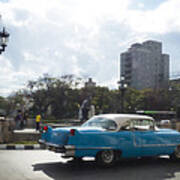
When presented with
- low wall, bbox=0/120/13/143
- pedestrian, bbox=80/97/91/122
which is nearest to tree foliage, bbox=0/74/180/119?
pedestrian, bbox=80/97/91/122

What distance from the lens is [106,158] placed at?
324 inches

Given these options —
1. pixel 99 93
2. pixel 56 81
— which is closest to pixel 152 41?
pixel 99 93

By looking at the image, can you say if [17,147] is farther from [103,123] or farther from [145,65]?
[145,65]

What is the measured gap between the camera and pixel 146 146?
874 cm

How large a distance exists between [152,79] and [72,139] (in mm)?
88841

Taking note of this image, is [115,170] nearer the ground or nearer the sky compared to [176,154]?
nearer the ground

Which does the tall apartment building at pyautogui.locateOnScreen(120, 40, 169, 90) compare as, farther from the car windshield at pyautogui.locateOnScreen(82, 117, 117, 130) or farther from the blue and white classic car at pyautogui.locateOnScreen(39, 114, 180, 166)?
the car windshield at pyautogui.locateOnScreen(82, 117, 117, 130)

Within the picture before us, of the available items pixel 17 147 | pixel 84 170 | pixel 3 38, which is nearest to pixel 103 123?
pixel 84 170

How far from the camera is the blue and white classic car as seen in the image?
306 inches

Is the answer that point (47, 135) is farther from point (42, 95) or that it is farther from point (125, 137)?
point (42, 95)

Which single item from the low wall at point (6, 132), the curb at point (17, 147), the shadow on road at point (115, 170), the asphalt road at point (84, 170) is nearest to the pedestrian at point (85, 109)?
the low wall at point (6, 132)

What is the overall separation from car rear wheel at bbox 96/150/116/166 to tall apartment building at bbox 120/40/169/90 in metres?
84.1

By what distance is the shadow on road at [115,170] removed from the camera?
706 cm

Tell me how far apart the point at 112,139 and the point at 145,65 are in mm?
90555
